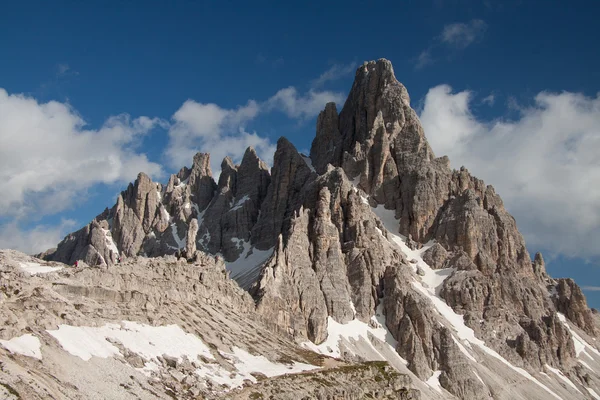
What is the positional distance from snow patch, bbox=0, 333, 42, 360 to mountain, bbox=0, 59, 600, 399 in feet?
0.59

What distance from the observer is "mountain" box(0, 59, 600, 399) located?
67.9 metres

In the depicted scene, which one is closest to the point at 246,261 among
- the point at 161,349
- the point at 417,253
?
the point at 417,253

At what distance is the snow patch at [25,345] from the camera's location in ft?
185

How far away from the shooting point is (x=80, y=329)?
68.8m

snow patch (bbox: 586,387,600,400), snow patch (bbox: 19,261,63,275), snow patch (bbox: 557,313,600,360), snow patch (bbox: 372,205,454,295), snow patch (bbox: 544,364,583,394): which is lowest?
snow patch (bbox: 19,261,63,275)

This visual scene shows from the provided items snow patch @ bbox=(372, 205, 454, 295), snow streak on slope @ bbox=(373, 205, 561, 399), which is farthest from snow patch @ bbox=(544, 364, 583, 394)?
snow patch @ bbox=(372, 205, 454, 295)

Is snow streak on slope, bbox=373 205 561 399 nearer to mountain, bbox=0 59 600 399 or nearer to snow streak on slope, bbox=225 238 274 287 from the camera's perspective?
mountain, bbox=0 59 600 399

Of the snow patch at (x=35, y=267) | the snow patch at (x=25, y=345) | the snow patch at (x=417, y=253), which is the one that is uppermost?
the snow patch at (x=417, y=253)

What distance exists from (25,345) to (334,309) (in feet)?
291

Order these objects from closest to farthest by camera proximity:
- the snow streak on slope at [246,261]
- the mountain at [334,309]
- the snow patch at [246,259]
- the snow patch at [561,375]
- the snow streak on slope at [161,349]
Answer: the snow streak on slope at [161,349] → the mountain at [334,309] → the snow patch at [561,375] → the snow streak on slope at [246,261] → the snow patch at [246,259]

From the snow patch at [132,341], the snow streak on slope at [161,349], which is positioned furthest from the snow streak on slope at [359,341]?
the snow patch at [132,341]

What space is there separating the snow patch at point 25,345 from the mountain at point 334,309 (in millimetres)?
180

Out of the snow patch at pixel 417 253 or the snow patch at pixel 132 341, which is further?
the snow patch at pixel 417 253

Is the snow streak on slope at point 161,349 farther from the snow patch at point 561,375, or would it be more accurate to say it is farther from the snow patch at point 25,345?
the snow patch at point 561,375
